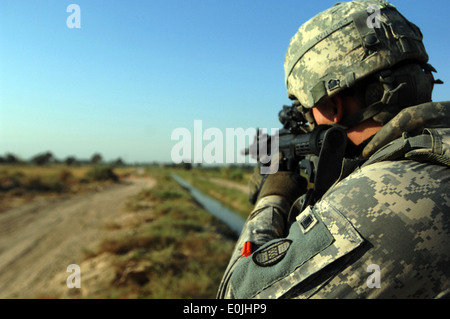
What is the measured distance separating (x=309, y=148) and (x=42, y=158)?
8079cm

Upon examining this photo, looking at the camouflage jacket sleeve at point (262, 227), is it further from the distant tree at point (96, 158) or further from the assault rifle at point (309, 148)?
the distant tree at point (96, 158)

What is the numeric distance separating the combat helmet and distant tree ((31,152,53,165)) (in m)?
80.3

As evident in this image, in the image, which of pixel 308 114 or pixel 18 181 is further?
pixel 18 181

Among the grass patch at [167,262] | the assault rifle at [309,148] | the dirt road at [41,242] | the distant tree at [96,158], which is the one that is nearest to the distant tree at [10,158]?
the distant tree at [96,158]

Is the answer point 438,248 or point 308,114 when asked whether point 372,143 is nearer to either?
point 438,248

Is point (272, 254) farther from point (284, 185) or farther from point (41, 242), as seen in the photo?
point (41, 242)

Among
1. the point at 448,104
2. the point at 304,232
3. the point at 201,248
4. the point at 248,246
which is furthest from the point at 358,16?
the point at 201,248

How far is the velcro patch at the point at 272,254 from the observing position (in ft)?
4.42

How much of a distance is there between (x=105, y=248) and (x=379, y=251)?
877 centimetres

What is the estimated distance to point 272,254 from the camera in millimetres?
1385

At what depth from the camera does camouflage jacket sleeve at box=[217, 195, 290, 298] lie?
62.0 inches
